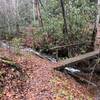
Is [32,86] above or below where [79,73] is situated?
above

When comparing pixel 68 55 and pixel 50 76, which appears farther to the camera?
pixel 68 55

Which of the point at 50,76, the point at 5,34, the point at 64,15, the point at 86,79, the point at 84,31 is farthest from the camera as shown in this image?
the point at 5,34

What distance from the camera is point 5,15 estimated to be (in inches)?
749

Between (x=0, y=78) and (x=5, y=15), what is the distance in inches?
478

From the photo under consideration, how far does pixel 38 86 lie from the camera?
8055mm

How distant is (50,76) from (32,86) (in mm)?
1322

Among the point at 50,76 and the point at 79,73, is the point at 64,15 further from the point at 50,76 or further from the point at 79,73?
the point at 50,76

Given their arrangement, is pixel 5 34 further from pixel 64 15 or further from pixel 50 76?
pixel 50 76

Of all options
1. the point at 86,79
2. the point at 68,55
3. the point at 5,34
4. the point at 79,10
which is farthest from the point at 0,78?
the point at 5,34

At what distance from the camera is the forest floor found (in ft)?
24.3

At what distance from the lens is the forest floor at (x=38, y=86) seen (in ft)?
24.3

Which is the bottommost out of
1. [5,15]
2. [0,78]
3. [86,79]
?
[86,79]

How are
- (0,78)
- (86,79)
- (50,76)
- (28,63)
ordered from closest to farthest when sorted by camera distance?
1. (0,78)
2. (50,76)
3. (28,63)
4. (86,79)

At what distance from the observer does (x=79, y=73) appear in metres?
11.6
